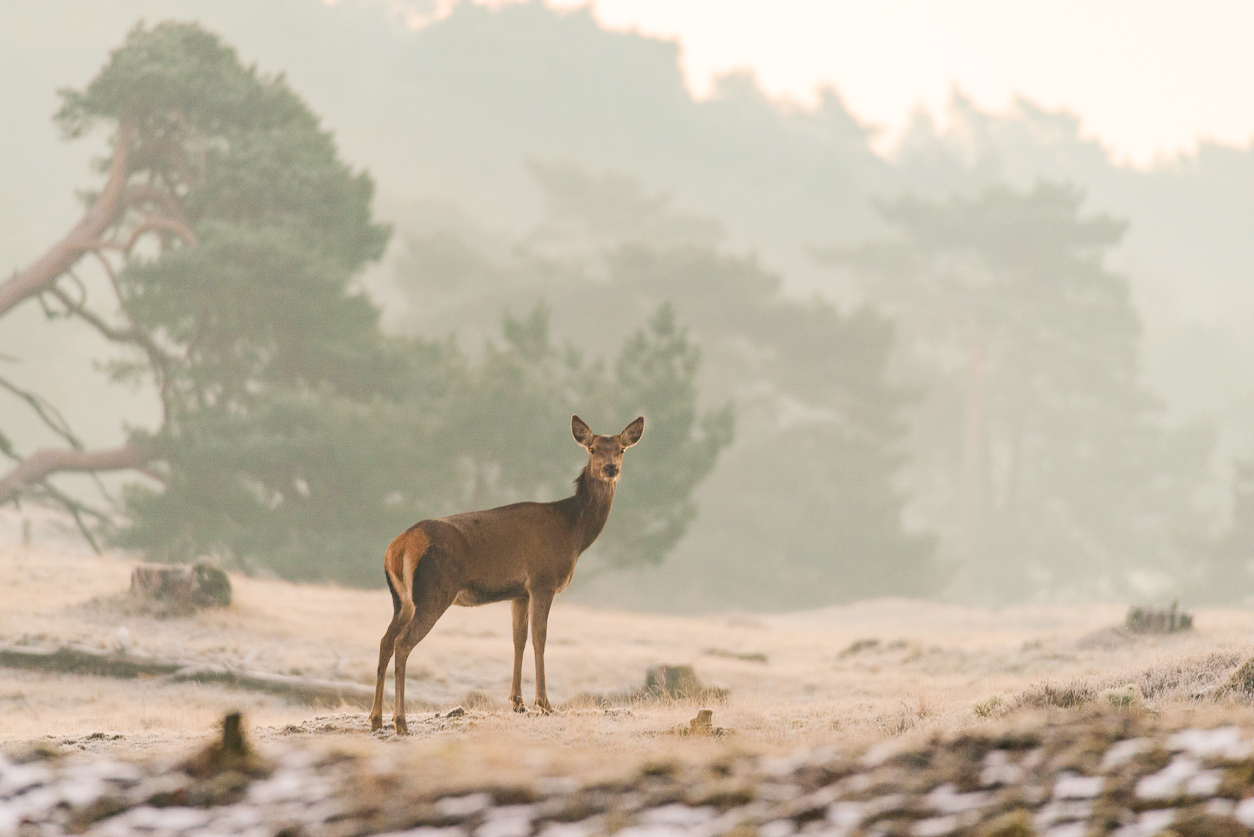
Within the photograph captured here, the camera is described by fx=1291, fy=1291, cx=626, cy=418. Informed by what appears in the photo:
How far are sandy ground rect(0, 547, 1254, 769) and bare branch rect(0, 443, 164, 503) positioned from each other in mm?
7645

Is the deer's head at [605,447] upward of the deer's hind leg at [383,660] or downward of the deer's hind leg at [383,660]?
upward

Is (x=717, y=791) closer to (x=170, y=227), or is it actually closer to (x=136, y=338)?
(x=136, y=338)

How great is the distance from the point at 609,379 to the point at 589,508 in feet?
91.5

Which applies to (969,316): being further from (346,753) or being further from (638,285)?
(346,753)

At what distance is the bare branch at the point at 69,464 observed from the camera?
2966cm

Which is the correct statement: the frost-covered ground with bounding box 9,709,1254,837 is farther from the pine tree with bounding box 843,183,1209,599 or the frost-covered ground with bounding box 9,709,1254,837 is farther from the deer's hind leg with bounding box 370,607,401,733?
the pine tree with bounding box 843,183,1209,599

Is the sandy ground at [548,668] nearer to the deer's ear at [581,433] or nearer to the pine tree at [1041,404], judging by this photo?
the deer's ear at [581,433]

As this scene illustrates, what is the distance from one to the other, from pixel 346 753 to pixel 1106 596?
61.4 metres

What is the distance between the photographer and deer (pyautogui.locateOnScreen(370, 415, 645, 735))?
810 centimetres

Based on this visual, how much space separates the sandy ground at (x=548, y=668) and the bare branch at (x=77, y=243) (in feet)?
32.2

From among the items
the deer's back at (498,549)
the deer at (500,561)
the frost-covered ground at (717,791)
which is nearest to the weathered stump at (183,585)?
the deer at (500,561)

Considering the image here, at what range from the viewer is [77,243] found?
99.3 feet

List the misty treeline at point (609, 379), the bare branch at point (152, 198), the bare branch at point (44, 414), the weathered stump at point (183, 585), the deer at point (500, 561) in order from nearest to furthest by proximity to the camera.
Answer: the deer at point (500, 561) < the weathered stump at point (183, 585) < the bare branch at point (44, 414) < the misty treeline at point (609, 379) < the bare branch at point (152, 198)

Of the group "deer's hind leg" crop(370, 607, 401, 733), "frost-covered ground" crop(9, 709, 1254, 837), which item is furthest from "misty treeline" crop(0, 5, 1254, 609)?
"frost-covered ground" crop(9, 709, 1254, 837)
